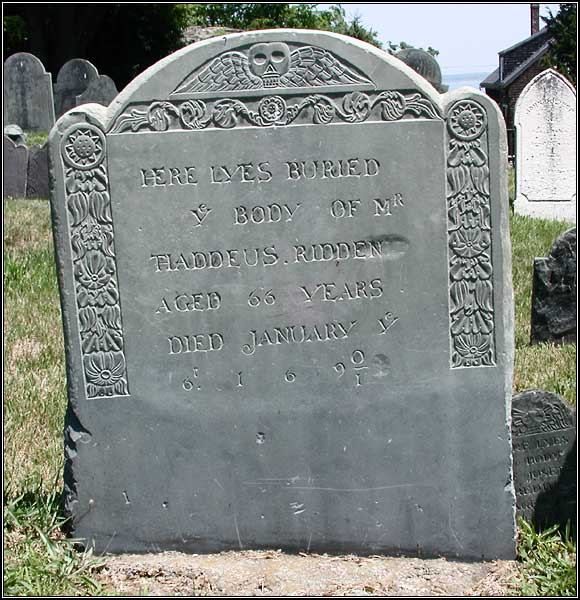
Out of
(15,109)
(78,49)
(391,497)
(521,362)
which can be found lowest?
(391,497)

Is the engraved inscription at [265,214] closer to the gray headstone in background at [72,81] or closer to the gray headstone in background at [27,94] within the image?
the gray headstone in background at [27,94]

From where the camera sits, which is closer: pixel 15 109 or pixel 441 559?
pixel 441 559

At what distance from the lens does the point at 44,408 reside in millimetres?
5953

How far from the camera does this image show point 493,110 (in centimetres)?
409

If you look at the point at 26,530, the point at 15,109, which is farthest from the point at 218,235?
the point at 15,109

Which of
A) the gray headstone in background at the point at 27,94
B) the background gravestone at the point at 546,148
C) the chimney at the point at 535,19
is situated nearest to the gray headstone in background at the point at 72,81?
the gray headstone in background at the point at 27,94

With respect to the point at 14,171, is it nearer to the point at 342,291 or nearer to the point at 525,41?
the point at 342,291

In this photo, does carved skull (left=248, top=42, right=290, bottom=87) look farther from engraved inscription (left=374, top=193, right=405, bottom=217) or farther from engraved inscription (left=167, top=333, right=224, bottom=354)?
engraved inscription (left=167, top=333, right=224, bottom=354)

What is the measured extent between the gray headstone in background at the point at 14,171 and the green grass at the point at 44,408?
2779mm

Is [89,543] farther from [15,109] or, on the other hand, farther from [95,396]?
[15,109]

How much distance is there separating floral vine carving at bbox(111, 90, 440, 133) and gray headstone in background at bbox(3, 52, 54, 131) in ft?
58.3

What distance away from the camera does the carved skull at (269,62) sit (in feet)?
13.2

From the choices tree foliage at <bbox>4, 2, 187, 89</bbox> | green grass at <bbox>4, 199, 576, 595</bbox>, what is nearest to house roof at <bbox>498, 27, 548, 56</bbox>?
tree foliage at <bbox>4, 2, 187, 89</bbox>

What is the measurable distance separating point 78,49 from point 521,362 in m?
26.0
